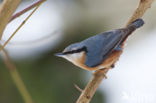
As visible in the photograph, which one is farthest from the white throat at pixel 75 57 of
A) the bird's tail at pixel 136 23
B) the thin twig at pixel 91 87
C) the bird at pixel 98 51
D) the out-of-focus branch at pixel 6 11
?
the out-of-focus branch at pixel 6 11

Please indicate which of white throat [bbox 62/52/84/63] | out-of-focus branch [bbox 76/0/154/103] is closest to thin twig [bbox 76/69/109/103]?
out-of-focus branch [bbox 76/0/154/103]

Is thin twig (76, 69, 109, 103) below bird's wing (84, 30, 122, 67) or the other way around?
below

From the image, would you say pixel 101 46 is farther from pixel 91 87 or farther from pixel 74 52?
pixel 91 87

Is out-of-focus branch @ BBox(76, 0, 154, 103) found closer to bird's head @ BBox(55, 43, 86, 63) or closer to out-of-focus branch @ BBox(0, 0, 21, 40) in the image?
bird's head @ BBox(55, 43, 86, 63)

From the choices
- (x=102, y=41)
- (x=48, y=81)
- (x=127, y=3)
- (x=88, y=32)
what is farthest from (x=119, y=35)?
(x=127, y=3)

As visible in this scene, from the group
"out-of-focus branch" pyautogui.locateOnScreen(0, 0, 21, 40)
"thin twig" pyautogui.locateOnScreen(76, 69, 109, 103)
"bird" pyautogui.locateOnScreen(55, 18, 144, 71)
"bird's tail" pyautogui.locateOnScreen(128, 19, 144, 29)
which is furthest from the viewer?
"bird" pyautogui.locateOnScreen(55, 18, 144, 71)

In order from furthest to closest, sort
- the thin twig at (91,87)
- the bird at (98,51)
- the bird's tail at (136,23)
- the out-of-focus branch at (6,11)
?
1. the bird at (98,51)
2. the bird's tail at (136,23)
3. the thin twig at (91,87)
4. the out-of-focus branch at (6,11)

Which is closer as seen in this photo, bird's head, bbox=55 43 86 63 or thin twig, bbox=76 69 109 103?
thin twig, bbox=76 69 109 103

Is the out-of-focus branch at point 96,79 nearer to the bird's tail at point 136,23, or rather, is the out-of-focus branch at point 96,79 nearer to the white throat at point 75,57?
the bird's tail at point 136,23
